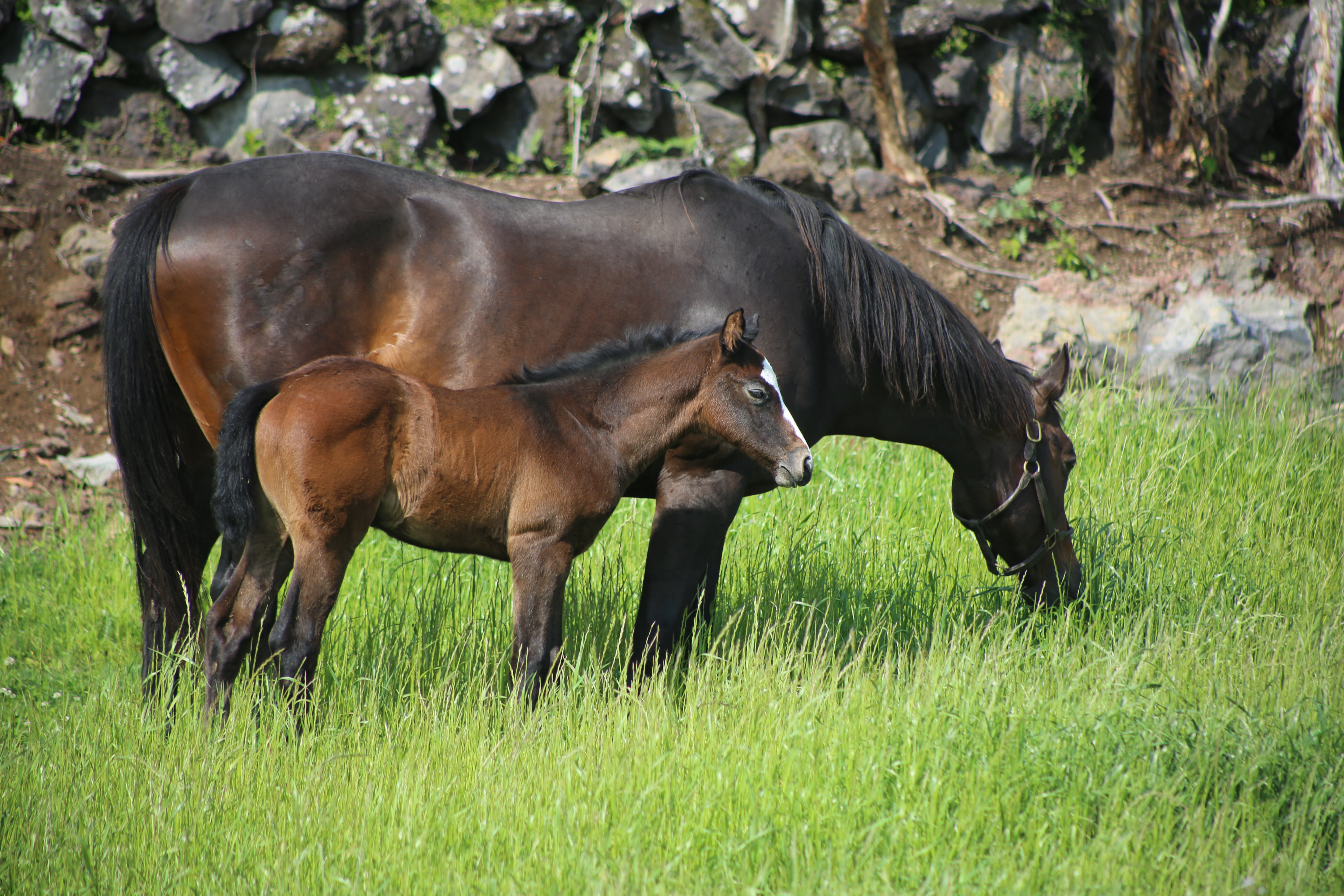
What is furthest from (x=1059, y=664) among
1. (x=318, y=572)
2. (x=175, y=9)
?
(x=175, y=9)

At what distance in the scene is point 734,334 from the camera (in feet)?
11.3

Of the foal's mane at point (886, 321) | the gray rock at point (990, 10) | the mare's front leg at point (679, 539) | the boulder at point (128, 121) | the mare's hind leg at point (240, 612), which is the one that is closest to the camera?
the mare's hind leg at point (240, 612)

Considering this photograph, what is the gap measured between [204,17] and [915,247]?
241 inches

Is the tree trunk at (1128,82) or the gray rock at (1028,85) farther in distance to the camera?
the gray rock at (1028,85)

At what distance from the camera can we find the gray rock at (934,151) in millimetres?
9656

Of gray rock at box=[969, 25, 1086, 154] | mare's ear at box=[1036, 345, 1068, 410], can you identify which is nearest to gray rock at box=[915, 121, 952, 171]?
gray rock at box=[969, 25, 1086, 154]

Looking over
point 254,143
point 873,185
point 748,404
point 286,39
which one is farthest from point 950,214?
point 748,404

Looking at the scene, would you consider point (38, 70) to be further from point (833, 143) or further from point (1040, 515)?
point (1040, 515)

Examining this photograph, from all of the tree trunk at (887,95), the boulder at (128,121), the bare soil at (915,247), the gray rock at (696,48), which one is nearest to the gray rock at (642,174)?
the bare soil at (915,247)

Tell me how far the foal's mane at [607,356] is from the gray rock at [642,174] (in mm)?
4822

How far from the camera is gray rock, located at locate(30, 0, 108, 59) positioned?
24.2 feet

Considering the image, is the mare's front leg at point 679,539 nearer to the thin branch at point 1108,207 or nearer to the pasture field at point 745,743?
the pasture field at point 745,743

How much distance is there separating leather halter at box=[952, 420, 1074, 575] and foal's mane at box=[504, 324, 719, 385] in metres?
1.67

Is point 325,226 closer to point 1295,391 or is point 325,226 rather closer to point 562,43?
point 562,43
